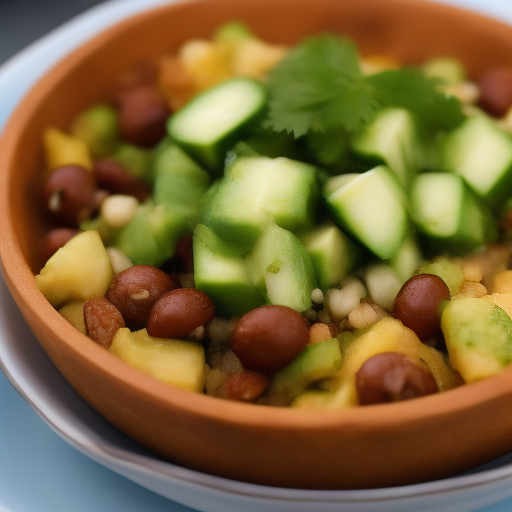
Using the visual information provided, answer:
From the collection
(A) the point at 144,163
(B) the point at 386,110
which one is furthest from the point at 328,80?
(A) the point at 144,163

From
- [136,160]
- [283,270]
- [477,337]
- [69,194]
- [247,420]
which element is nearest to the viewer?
[247,420]

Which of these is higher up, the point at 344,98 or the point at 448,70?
the point at 344,98

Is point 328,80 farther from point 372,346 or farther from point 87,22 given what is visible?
point 87,22

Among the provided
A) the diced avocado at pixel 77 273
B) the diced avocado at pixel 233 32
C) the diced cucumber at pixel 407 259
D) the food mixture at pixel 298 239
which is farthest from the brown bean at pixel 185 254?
the diced avocado at pixel 233 32

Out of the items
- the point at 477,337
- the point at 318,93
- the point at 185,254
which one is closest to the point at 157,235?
the point at 185,254

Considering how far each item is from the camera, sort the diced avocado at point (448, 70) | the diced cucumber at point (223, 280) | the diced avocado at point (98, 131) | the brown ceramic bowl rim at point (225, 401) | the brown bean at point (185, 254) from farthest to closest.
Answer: the diced avocado at point (448, 70)
the diced avocado at point (98, 131)
the brown bean at point (185, 254)
the diced cucumber at point (223, 280)
the brown ceramic bowl rim at point (225, 401)

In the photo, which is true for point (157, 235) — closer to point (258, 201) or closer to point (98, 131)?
point (258, 201)

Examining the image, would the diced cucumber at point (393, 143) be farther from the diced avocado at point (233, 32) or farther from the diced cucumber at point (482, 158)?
the diced avocado at point (233, 32)
